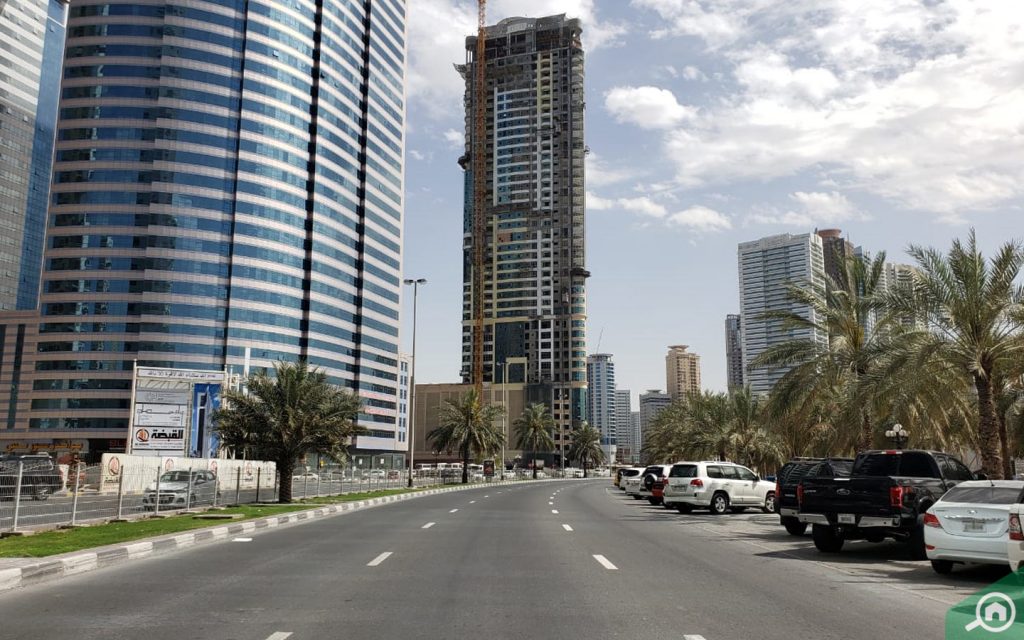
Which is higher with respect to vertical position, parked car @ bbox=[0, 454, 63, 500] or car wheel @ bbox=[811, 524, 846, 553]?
parked car @ bbox=[0, 454, 63, 500]

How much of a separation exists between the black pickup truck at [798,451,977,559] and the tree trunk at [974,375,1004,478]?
222 inches

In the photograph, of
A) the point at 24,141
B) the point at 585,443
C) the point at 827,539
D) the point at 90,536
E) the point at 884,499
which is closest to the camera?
the point at 884,499

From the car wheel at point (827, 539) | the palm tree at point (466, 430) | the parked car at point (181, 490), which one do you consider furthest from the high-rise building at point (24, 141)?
the car wheel at point (827, 539)

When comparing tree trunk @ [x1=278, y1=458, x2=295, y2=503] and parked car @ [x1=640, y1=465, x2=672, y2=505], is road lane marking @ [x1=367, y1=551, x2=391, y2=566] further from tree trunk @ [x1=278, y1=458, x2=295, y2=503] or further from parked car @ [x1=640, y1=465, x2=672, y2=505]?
tree trunk @ [x1=278, y1=458, x2=295, y2=503]

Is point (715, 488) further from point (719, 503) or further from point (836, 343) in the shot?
point (836, 343)

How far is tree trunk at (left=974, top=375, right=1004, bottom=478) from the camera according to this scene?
68.7 feet

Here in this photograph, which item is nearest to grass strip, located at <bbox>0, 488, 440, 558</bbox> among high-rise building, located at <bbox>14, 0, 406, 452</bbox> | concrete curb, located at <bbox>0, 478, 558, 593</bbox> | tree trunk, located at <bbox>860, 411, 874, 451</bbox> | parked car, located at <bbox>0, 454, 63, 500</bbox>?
concrete curb, located at <bbox>0, 478, 558, 593</bbox>

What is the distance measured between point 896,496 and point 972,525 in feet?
8.67

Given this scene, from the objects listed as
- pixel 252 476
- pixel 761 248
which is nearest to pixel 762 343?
pixel 761 248

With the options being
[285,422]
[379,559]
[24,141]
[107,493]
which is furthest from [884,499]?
[24,141]

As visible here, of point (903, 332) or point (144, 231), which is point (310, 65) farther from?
point (903, 332)

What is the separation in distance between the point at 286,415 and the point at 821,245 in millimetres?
44344

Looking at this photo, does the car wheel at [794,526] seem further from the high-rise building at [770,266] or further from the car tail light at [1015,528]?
the high-rise building at [770,266]

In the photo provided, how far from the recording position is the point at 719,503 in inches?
1110
